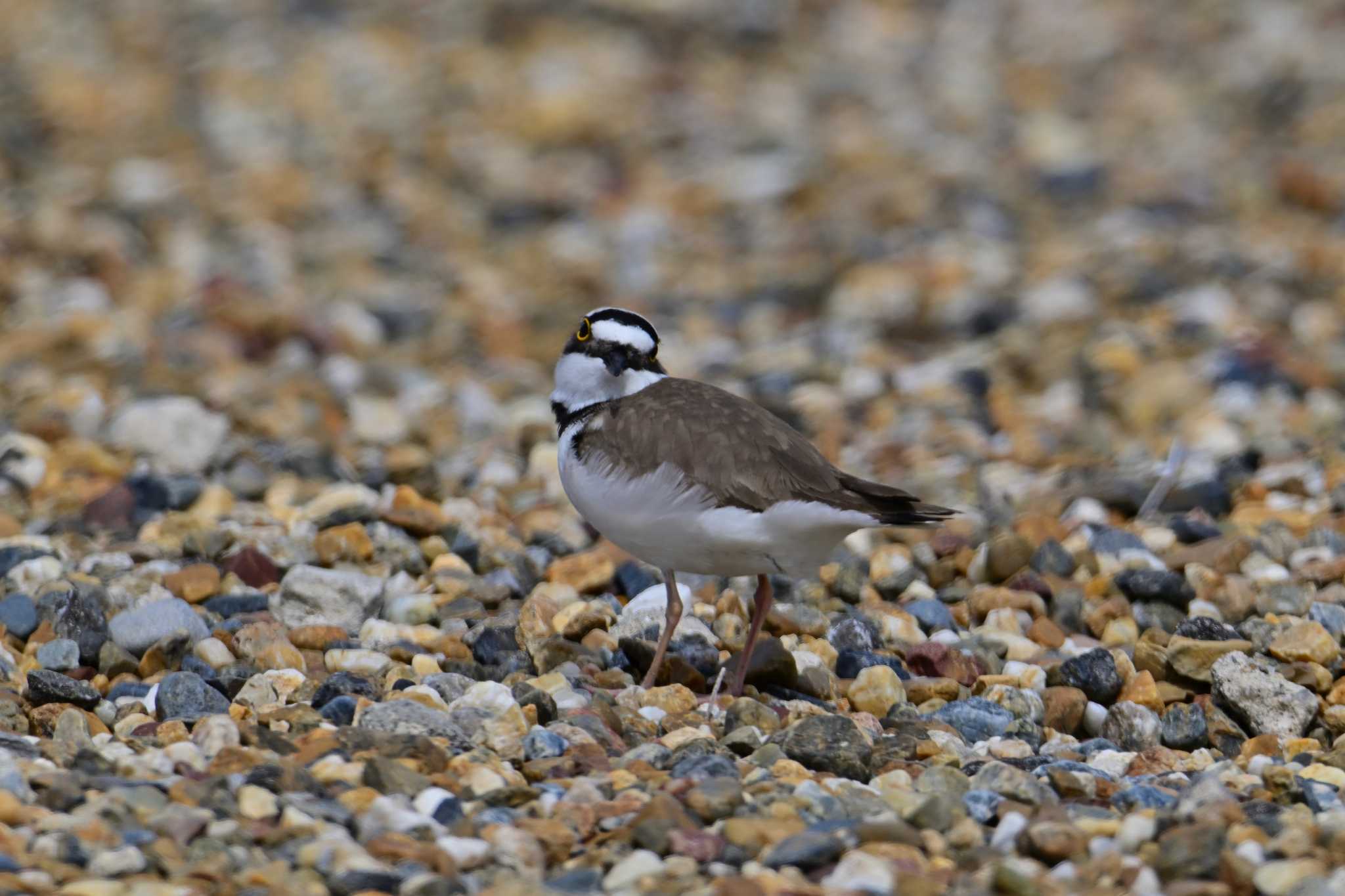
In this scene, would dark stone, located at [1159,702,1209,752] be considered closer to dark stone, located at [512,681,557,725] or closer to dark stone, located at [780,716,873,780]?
dark stone, located at [780,716,873,780]

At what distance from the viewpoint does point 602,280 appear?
1289cm

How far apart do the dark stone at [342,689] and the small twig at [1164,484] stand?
163 inches

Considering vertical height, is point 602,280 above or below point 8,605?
above

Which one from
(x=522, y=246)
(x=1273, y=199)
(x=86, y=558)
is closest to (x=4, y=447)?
(x=86, y=558)

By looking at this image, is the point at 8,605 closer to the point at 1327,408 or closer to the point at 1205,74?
the point at 1327,408

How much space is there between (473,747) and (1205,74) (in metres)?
13.7

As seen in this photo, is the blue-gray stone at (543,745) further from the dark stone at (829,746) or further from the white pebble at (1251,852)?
the white pebble at (1251,852)

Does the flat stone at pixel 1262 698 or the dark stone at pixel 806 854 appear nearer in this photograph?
the dark stone at pixel 806 854

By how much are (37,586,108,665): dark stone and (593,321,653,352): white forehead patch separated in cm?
208

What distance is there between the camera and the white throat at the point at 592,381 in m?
6.44

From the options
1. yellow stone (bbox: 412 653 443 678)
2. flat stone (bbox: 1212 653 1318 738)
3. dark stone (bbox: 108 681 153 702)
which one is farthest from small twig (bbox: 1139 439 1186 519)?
dark stone (bbox: 108 681 153 702)

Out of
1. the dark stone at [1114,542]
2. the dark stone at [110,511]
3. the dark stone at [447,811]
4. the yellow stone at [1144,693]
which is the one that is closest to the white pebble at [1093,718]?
the yellow stone at [1144,693]

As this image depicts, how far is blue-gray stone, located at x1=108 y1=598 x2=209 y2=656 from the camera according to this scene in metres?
5.99

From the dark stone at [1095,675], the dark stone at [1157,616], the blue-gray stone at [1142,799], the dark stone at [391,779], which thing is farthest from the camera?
the dark stone at [1157,616]
